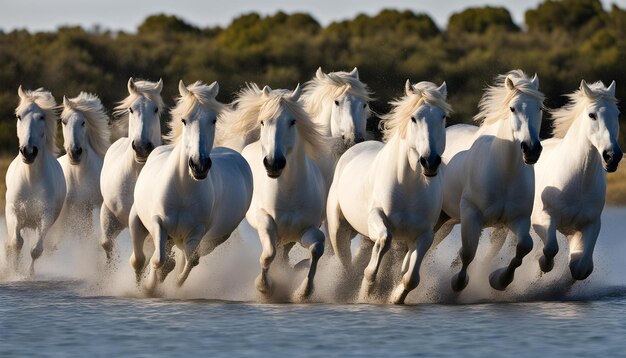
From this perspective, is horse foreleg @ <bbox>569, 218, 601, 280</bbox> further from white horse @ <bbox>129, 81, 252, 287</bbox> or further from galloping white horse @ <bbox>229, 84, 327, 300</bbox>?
white horse @ <bbox>129, 81, 252, 287</bbox>

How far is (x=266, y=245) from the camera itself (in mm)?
10719

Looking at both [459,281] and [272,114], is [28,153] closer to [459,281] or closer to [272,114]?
[272,114]

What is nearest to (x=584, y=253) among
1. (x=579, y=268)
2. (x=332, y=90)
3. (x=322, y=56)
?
(x=579, y=268)

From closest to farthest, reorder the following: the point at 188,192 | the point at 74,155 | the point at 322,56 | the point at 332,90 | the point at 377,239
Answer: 1. the point at 377,239
2. the point at 188,192
3. the point at 332,90
4. the point at 74,155
5. the point at 322,56

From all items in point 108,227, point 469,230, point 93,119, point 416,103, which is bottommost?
point 469,230

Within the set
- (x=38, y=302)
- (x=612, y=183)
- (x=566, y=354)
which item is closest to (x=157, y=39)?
(x=612, y=183)

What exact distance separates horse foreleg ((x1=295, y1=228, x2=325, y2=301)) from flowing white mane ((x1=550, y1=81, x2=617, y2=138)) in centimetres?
208

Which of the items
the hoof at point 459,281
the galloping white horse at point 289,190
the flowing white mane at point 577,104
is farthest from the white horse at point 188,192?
the flowing white mane at point 577,104

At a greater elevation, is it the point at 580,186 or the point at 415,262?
the point at 580,186

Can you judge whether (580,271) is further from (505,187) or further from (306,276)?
(306,276)

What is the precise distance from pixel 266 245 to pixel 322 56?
2373 centimetres

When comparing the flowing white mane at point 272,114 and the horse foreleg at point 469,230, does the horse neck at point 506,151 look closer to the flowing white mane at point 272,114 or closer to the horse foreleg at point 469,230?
the horse foreleg at point 469,230

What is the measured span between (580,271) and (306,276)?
80.2 inches

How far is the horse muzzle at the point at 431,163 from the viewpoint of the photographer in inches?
386
